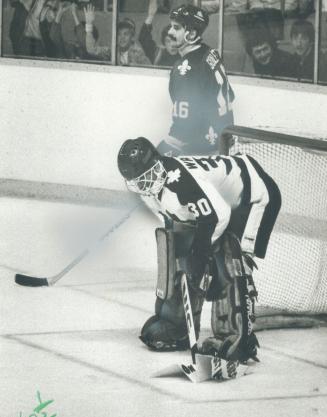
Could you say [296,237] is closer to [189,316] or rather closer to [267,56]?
[267,56]

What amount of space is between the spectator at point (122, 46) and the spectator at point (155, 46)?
48 mm

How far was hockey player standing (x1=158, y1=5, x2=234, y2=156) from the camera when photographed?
9039mm

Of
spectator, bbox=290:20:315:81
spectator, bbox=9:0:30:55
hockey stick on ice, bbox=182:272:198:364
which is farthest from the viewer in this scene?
spectator, bbox=9:0:30:55

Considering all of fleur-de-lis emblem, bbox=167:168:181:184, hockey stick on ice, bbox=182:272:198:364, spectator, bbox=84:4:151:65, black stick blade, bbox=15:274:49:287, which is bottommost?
black stick blade, bbox=15:274:49:287

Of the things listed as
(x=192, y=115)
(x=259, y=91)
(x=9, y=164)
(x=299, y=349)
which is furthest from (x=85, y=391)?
(x=9, y=164)

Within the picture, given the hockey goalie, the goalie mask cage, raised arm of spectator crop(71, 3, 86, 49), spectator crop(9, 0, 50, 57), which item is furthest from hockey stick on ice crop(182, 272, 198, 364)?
spectator crop(9, 0, 50, 57)

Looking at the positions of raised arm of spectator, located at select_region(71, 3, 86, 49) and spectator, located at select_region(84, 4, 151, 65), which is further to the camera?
raised arm of spectator, located at select_region(71, 3, 86, 49)

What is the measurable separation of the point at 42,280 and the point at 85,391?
2.23 m

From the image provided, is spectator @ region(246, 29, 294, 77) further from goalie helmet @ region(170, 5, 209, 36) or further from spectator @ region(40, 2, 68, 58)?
spectator @ region(40, 2, 68, 58)

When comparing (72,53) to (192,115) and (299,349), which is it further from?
(299,349)

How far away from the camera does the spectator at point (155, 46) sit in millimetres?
10750

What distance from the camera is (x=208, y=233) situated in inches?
245

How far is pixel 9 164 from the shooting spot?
11.1 meters

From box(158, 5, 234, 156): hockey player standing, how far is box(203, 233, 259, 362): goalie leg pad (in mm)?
2768
